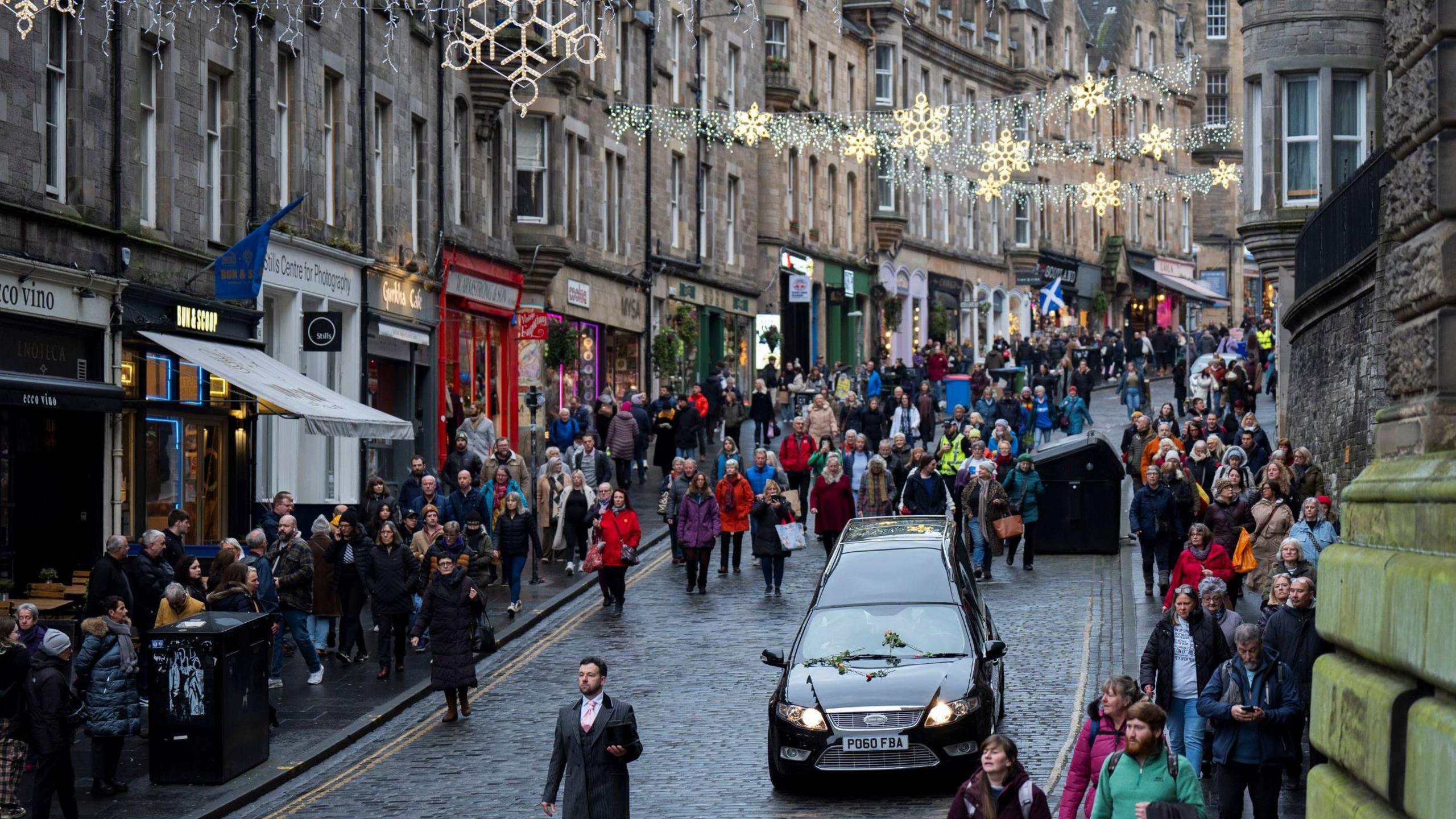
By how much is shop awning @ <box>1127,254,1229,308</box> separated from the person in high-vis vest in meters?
55.3

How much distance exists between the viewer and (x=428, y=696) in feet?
64.6

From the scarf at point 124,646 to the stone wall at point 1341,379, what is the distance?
1203 cm

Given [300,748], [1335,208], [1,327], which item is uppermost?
[1335,208]

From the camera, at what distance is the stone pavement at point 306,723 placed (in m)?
15.1

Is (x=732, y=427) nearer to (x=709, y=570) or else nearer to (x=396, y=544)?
(x=709, y=570)

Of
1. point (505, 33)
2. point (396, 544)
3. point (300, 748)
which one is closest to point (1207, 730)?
point (300, 748)

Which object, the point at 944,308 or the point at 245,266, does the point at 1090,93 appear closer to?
the point at 245,266

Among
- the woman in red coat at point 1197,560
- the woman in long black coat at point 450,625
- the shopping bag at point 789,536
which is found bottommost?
the woman in long black coat at point 450,625

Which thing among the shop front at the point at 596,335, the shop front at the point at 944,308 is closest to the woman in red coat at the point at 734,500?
the shop front at the point at 596,335

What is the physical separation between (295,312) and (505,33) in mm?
8654

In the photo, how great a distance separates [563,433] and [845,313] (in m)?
29.8

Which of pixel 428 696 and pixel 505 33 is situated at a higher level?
pixel 505 33

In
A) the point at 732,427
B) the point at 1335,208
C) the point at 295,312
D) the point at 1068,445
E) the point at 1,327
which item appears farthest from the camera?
the point at 732,427

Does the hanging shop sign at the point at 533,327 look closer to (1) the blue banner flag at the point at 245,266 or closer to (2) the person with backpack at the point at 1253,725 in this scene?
(1) the blue banner flag at the point at 245,266
